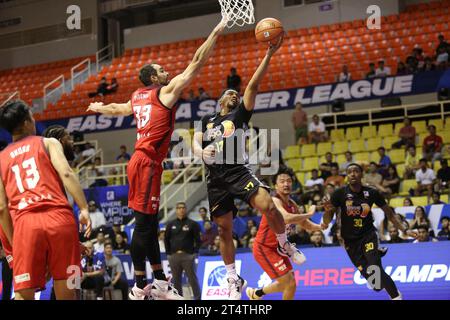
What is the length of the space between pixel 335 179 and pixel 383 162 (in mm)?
1654

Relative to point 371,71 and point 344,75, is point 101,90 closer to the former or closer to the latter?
point 344,75

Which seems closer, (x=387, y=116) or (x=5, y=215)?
(x=5, y=215)

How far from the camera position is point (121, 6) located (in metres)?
28.8

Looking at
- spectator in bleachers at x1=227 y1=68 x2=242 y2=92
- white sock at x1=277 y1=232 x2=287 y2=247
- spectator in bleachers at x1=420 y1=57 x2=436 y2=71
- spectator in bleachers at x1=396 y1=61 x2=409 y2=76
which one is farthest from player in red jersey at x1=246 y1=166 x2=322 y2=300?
spectator in bleachers at x1=227 y1=68 x2=242 y2=92

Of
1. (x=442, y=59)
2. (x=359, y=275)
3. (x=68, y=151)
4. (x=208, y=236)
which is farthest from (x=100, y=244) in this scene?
(x=442, y=59)

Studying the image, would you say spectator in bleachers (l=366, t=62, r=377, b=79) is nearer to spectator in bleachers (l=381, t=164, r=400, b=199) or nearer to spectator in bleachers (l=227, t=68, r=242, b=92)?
spectator in bleachers (l=227, t=68, r=242, b=92)

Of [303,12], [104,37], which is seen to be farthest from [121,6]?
[303,12]

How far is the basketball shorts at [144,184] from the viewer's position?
7672 millimetres

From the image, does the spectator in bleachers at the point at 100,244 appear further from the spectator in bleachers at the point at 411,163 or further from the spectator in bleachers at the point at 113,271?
the spectator in bleachers at the point at 411,163

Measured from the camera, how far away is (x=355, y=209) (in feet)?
32.4

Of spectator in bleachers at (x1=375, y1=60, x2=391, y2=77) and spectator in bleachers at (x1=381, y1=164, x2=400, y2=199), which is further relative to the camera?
spectator in bleachers at (x1=375, y1=60, x2=391, y2=77)

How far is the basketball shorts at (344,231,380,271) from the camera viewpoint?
9.70 m

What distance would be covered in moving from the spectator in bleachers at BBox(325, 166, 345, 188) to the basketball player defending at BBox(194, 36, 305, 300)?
8.19 m

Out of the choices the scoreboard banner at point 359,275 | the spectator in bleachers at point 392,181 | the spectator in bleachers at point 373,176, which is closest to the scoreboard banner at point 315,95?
the spectator in bleachers at point 392,181
